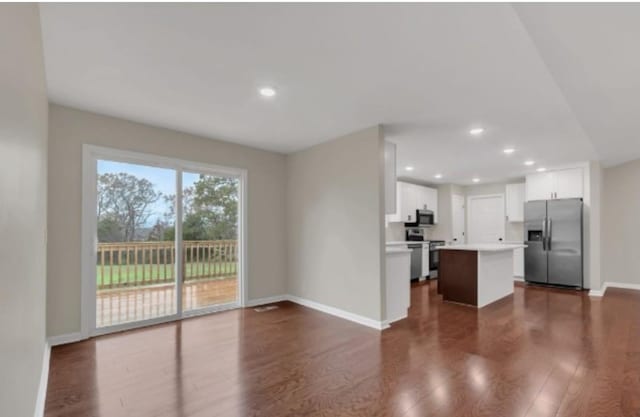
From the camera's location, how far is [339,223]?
434 centimetres

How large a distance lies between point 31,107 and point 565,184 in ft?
26.1

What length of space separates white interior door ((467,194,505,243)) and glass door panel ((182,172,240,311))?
6.48m

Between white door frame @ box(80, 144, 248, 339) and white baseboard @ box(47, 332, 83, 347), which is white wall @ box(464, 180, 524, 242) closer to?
white door frame @ box(80, 144, 248, 339)

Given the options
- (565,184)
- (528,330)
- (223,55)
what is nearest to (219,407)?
(223,55)

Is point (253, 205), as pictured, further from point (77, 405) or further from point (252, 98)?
point (77, 405)

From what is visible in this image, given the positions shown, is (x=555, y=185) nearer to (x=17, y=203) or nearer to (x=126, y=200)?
(x=126, y=200)

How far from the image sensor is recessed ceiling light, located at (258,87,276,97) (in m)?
2.85

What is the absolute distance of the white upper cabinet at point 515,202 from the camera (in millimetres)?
7258

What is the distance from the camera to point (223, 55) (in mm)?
2289

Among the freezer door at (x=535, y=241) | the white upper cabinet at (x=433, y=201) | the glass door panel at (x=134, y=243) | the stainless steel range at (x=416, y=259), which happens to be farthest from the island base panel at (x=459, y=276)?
the glass door panel at (x=134, y=243)

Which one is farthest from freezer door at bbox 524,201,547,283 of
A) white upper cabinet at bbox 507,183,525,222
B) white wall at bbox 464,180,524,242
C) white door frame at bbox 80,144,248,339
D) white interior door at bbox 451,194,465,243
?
white door frame at bbox 80,144,248,339

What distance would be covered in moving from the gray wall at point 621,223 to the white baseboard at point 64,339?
29.0 ft

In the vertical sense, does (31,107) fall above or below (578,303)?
above

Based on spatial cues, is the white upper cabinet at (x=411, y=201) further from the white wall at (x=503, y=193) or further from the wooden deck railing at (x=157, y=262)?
the wooden deck railing at (x=157, y=262)
